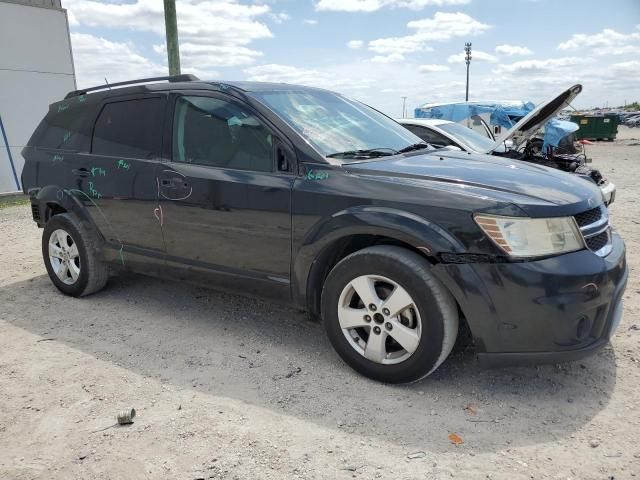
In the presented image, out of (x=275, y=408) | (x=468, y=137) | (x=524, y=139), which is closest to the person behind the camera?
(x=275, y=408)

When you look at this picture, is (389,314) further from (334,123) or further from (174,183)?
(174,183)

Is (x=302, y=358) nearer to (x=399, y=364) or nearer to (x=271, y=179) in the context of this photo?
(x=399, y=364)

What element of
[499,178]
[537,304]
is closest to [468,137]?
[499,178]

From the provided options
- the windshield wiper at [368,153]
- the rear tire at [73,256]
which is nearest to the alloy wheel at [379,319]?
the windshield wiper at [368,153]

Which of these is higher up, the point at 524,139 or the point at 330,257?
the point at 524,139

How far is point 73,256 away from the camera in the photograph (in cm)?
471

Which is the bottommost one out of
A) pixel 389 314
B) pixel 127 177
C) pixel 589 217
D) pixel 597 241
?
pixel 389 314

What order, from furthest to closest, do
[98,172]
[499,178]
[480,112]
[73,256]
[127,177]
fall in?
[480,112], [73,256], [98,172], [127,177], [499,178]

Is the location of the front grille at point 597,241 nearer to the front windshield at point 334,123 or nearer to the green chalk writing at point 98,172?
the front windshield at point 334,123

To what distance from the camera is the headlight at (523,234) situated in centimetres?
272

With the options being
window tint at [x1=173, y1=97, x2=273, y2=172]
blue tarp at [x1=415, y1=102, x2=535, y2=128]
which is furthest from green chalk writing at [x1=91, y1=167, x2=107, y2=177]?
blue tarp at [x1=415, y1=102, x2=535, y2=128]

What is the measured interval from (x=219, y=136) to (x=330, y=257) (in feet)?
3.82

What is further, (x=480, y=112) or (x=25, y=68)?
(x=480, y=112)

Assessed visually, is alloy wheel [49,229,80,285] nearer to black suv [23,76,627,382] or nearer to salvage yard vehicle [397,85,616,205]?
black suv [23,76,627,382]
